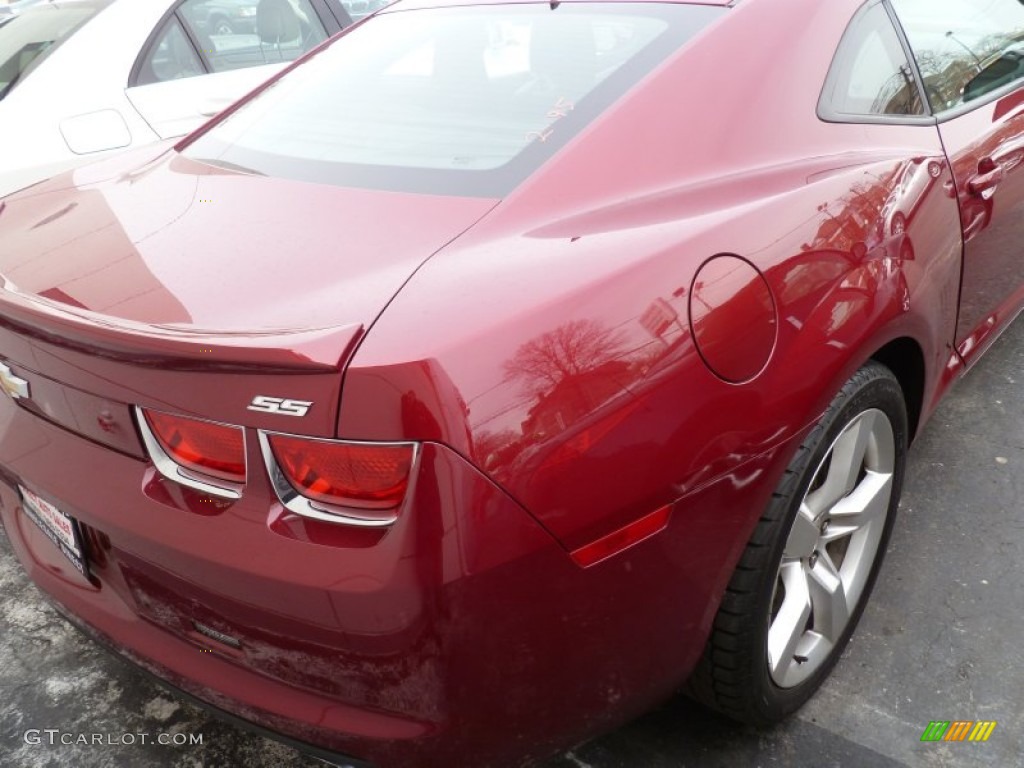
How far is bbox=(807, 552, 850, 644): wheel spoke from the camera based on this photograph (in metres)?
1.90

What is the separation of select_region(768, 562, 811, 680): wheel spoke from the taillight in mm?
902

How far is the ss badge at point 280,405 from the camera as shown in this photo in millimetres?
1249

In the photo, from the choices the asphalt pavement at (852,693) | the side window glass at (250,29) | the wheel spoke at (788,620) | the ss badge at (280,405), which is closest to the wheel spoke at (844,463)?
the wheel spoke at (788,620)

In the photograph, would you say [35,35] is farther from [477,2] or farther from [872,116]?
[872,116]

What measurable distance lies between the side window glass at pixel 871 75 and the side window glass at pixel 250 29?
3.00m

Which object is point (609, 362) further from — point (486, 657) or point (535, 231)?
point (486, 657)

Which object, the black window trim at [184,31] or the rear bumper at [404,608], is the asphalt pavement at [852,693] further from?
the black window trim at [184,31]

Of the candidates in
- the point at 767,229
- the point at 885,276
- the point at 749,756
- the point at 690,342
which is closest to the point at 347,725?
the point at 690,342

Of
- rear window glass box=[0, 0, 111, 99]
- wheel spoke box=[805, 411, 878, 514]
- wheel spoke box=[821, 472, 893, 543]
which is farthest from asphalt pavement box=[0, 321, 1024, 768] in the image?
rear window glass box=[0, 0, 111, 99]

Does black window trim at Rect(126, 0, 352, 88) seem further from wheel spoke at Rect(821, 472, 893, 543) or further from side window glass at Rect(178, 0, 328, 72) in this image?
wheel spoke at Rect(821, 472, 893, 543)

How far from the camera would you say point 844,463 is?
188cm

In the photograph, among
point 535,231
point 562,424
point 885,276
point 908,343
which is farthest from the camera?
point 908,343

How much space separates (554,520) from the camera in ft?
4.25

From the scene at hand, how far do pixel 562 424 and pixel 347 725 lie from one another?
561 millimetres
